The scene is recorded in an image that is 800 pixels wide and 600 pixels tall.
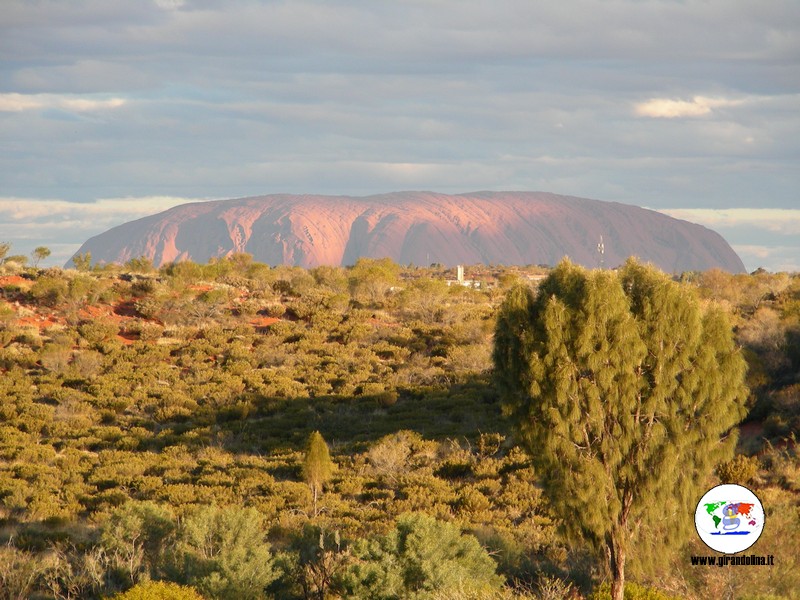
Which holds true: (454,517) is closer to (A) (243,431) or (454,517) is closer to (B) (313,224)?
(A) (243,431)

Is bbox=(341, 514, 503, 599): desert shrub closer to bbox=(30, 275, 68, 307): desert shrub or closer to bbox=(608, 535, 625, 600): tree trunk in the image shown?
bbox=(608, 535, 625, 600): tree trunk

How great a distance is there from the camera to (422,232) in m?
146

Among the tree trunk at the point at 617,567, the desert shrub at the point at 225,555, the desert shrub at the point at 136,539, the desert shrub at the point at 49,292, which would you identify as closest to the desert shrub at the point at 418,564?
the desert shrub at the point at 225,555

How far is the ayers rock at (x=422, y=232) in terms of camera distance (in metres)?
142

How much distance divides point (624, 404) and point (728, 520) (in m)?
2.12

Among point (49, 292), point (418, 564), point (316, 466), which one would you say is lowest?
point (316, 466)

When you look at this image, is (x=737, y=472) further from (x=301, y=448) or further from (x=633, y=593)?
(x=301, y=448)

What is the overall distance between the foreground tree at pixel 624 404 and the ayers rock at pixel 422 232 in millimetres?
123363

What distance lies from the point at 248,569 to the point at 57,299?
3089cm

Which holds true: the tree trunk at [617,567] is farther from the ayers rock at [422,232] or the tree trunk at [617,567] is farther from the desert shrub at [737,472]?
the ayers rock at [422,232]

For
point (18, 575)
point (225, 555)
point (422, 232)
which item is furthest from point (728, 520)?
point (422, 232)

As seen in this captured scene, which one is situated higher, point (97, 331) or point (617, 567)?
point (97, 331)

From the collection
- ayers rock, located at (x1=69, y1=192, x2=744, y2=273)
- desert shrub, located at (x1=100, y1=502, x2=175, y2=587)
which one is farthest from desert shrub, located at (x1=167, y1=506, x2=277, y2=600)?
ayers rock, located at (x1=69, y1=192, x2=744, y2=273)

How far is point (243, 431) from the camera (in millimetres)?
24672
